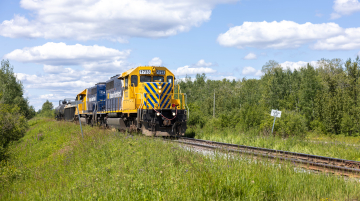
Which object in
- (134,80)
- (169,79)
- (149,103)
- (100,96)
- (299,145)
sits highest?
(169,79)

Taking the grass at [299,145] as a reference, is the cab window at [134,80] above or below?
above

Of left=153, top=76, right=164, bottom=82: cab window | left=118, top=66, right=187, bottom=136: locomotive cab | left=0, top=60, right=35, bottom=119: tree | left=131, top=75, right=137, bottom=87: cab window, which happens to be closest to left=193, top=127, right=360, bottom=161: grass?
left=118, top=66, right=187, bottom=136: locomotive cab

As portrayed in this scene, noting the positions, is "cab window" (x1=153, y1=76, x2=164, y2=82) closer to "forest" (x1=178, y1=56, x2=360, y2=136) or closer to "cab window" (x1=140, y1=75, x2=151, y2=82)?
"cab window" (x1=140, y1=75, x2=151, y2=82)

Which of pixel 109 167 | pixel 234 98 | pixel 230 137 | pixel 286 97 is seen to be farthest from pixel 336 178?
pixel 234 98

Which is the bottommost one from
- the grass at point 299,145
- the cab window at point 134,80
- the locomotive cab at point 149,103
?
the grass at point 299,145

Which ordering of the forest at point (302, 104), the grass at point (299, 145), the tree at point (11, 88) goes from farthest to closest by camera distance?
the tree at point (11, 88) → the forest at point (302, 104) → the grass at point (299, 145)

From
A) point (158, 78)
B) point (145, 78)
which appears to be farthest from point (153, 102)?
point (158, 78)

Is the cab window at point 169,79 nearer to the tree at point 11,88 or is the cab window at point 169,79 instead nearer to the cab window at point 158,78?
the cab window at point 158,78

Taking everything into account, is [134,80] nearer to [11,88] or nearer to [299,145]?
[299,145]

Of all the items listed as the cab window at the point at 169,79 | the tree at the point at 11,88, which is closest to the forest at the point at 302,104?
the cab window at the point at 169,79

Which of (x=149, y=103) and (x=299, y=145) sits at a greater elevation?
(x=149, y=103)

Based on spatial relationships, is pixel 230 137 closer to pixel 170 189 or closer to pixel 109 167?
pixel 109 167

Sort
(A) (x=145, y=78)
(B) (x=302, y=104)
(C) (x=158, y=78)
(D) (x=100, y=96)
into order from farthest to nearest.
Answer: (B) (x=302, y=104), (D) (x=100, y=96), (C) (x=158, y=78), (A) (x=145, y=78)

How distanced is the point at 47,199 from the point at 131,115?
10.2 meters
